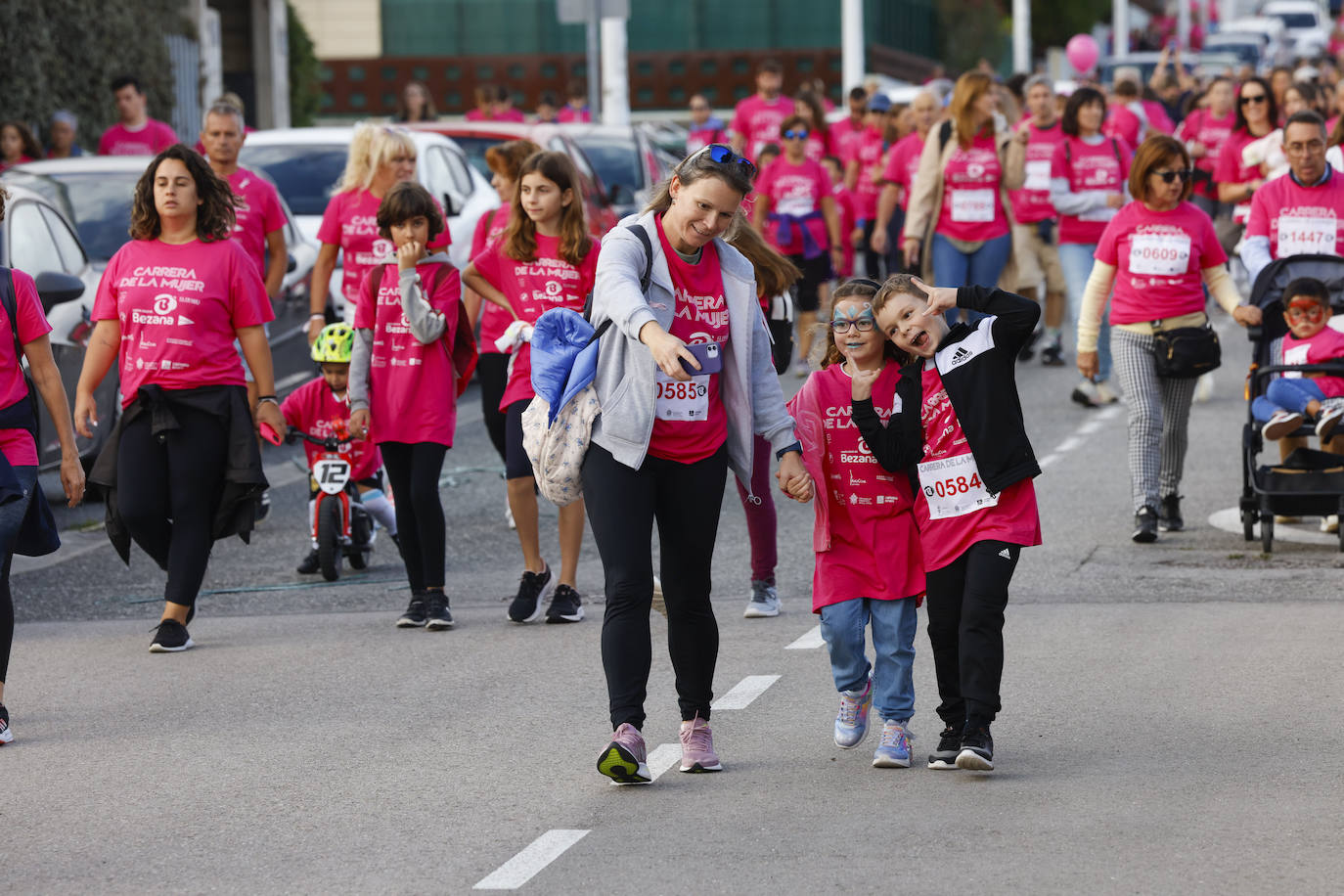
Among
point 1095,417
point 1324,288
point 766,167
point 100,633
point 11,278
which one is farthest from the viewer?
point 766,167

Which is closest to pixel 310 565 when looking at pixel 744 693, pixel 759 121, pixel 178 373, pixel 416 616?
pixel 416 616

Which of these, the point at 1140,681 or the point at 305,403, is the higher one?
the point at 305,403

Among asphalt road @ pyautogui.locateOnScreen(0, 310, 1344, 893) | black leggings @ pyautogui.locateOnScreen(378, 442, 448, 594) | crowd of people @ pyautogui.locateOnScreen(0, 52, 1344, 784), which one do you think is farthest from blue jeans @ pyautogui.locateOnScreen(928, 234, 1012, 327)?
black leggings @ pyautogui.locateOnScreen(378, 442, 448, 594)

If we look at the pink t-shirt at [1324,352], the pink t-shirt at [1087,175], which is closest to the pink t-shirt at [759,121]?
the pink t-shirt at [1087,175]

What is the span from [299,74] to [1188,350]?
24.5m

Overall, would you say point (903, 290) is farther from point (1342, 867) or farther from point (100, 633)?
point (100, 633)

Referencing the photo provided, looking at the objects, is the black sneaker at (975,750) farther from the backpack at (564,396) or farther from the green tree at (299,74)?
the green tree at (299,74)

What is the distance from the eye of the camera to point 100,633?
9133 millimetres

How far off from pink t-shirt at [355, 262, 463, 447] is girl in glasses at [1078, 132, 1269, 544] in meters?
3.14

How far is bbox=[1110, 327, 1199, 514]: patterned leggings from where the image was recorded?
10609 mm

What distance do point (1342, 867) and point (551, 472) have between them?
2.40 m

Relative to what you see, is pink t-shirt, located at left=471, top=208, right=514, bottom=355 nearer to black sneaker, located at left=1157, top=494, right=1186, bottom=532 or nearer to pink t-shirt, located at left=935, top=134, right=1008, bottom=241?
black sneaker, located at left=1157, top=494, right=1186, bottom=532

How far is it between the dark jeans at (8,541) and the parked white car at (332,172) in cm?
894

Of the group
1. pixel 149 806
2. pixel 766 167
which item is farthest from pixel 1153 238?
pixel 766 167
